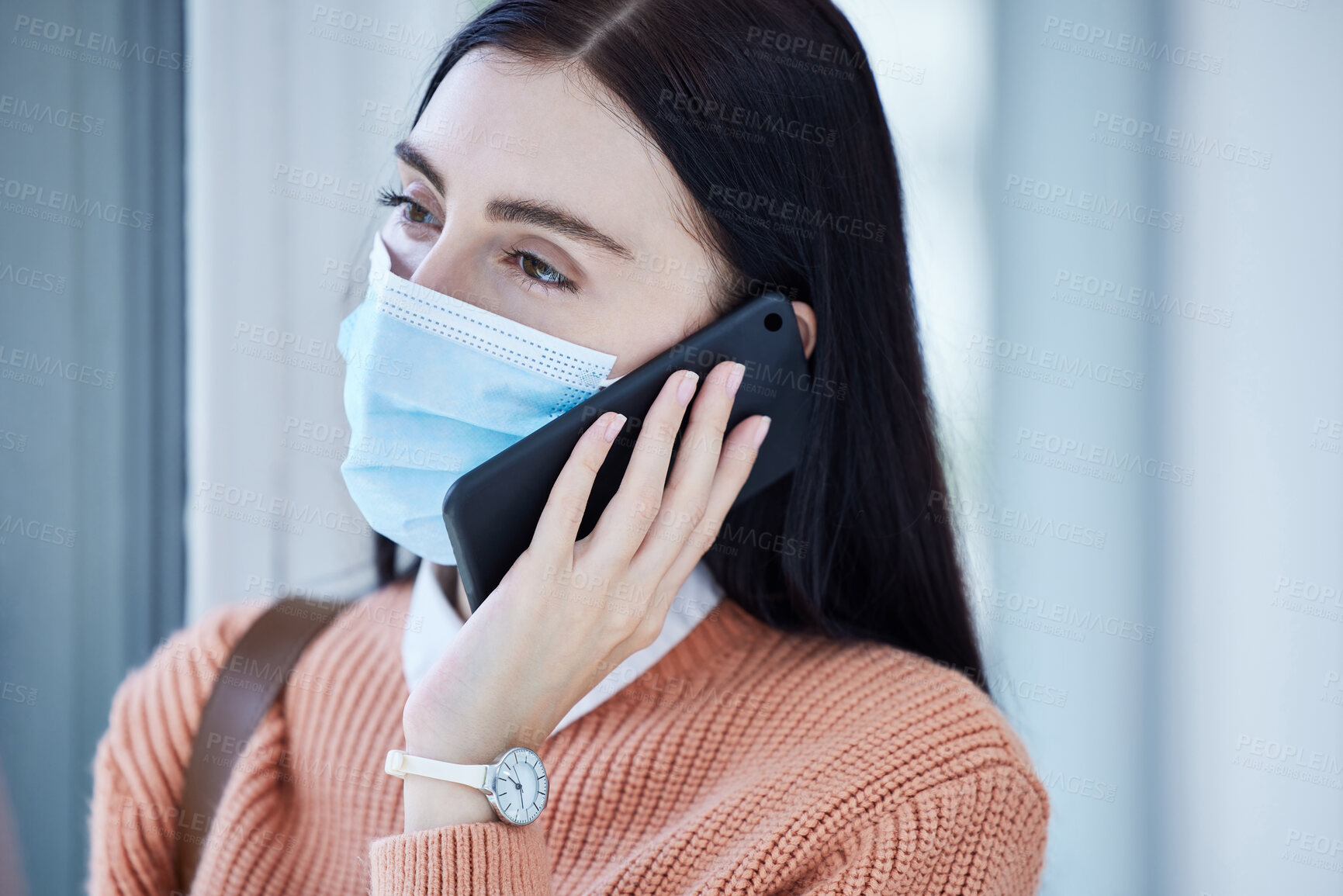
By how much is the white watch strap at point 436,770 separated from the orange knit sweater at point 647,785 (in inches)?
1.7

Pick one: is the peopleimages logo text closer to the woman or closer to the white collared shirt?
the woman

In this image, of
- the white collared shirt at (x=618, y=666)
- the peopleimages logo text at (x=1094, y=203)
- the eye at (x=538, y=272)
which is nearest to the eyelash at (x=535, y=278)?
the eye at (x=538, y=272)

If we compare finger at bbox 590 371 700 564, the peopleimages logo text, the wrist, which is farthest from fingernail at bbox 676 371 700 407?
the peopleimages logo text

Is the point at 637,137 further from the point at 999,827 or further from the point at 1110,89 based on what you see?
the point at 1110,89

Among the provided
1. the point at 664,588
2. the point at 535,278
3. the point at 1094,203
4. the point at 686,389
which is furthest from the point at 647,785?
the point at 1094,203

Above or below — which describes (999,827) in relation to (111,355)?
below

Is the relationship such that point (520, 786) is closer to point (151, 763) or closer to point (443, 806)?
point (443, 806)

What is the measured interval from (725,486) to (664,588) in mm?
144

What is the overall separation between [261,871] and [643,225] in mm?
959

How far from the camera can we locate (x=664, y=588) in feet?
3.37

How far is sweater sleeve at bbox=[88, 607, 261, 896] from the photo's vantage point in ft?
4.04

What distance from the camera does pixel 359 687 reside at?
1.25 meters

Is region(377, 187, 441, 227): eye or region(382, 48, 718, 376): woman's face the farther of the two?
region(377, 187, 441, 227): eye

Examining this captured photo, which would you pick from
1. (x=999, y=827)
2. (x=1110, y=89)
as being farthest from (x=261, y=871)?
(x=1110, y=89)
